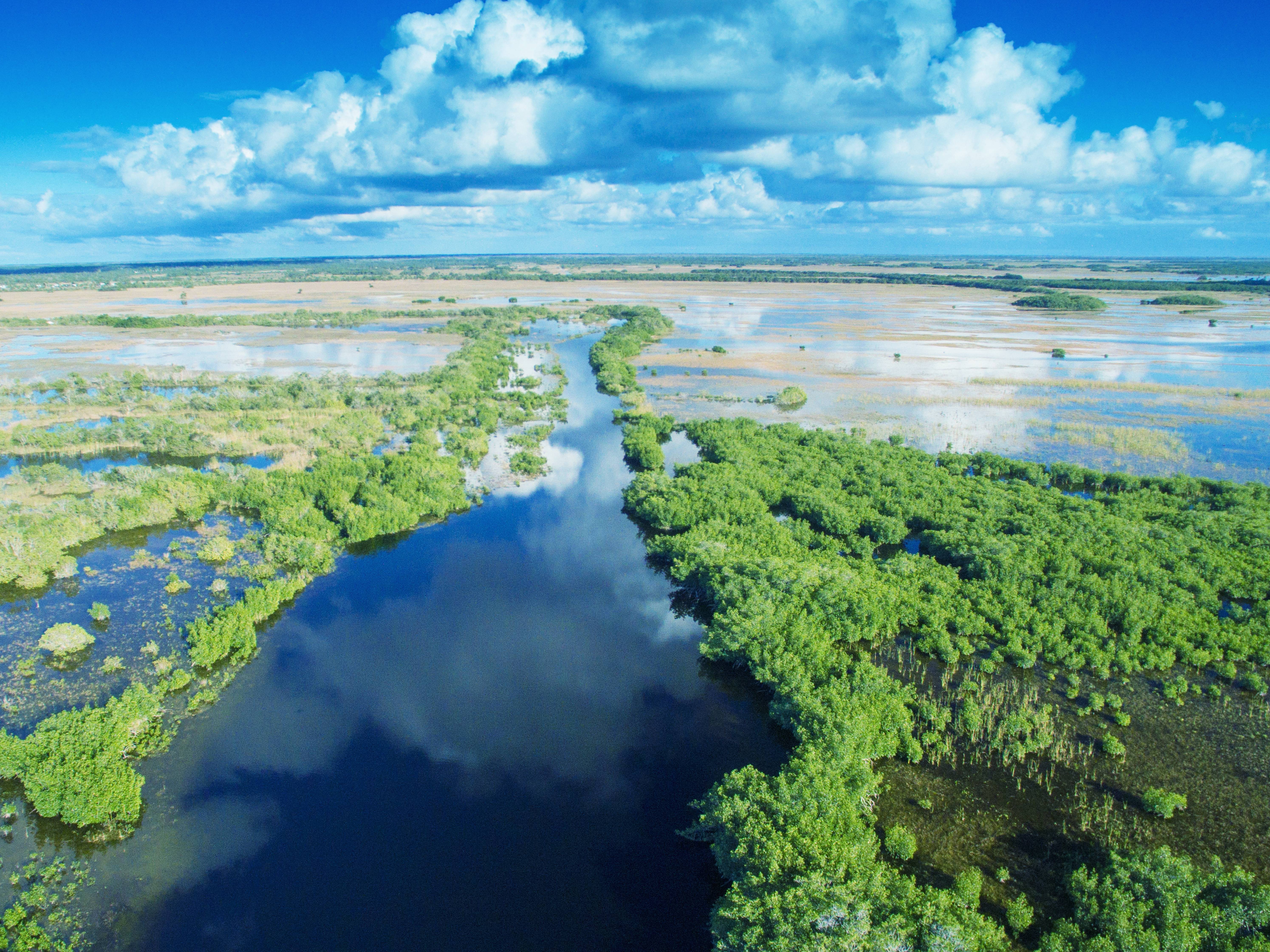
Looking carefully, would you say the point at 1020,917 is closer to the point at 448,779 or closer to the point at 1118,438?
the point at 448,779

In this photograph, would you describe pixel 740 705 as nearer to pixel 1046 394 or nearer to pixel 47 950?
pixel 47 950

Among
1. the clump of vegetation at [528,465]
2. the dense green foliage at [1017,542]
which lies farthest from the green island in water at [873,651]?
the clump of vegetation at [528,465]

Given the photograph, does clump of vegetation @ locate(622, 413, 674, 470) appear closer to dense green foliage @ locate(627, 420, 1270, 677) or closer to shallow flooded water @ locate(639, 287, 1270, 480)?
dense green foliage @ locate(627, 420, 1270, 677)

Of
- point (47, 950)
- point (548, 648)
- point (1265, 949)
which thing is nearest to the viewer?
point (1265, 949)

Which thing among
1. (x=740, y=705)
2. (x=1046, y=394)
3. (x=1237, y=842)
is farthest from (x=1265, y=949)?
(x=1046, y=394)

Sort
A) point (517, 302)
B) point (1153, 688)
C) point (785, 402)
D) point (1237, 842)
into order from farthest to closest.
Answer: point (517, 302) → point (785, 402) → point (1153, 688) → point (1237, 842)

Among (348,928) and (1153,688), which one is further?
(1153,688)

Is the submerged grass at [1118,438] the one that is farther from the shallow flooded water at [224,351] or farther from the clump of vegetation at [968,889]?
the shallow flooded water at [224,351]
